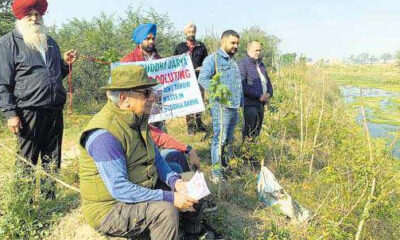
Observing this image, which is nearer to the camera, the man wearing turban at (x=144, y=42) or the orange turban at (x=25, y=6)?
the orange turban at (x=25, y=6)

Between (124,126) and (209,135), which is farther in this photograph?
(209,135)

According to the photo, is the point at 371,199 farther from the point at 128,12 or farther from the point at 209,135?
the point at 128,12

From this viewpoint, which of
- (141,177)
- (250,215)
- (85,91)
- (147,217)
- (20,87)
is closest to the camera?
(147,217)

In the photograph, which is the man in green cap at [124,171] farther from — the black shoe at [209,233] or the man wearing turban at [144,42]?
the man wearing turban at [144,42]

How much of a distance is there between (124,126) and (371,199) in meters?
2.09

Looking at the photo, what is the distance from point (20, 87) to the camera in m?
3.57

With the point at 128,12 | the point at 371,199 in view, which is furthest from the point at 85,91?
the point at 371,199

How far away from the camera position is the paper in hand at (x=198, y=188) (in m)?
2.69

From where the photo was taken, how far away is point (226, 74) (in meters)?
4.71

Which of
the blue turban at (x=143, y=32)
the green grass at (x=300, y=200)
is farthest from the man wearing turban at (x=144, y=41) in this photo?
the green grass at (x=300, y=200)

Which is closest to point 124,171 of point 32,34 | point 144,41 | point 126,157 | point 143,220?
point 126,157

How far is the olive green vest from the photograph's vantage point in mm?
2613

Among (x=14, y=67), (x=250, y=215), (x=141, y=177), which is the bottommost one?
(x=250, y=215)

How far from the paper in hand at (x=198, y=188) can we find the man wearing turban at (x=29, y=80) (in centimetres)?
175
